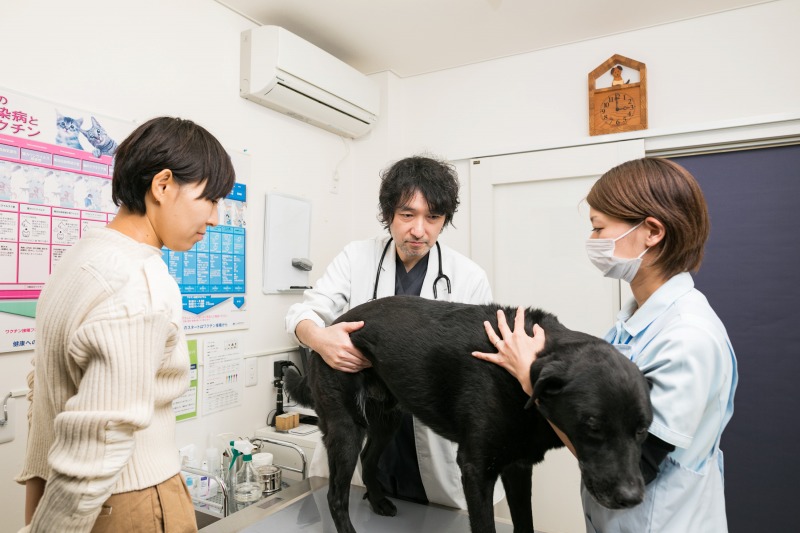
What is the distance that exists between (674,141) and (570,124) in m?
0.59

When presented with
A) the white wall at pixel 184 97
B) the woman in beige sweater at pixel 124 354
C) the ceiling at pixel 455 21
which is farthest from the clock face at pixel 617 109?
the woman in beige sweater at pixel 124 354

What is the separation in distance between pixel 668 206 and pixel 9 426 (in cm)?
218

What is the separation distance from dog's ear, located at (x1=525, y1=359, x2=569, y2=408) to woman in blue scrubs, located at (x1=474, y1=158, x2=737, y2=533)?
5 centimetres

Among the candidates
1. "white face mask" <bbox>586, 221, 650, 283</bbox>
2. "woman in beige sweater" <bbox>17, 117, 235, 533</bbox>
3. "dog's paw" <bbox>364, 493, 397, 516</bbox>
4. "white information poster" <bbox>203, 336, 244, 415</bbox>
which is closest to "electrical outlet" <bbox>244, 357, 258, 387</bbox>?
"white information poster" <bbox>203, 336, 244, 415</bbox>

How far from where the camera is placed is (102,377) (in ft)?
2.42

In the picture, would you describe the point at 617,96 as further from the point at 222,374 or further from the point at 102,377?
the point at 102,377

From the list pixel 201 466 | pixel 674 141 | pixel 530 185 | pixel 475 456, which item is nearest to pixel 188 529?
pixel 475 456

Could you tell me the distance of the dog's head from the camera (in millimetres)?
875

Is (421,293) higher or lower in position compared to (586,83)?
lower

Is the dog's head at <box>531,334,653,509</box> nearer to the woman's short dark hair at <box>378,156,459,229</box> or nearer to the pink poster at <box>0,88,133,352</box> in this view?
the woman's short dark hair at <box>378,156,459,229</box>

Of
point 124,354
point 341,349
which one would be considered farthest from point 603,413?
point 124,354

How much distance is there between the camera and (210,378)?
2471 mm

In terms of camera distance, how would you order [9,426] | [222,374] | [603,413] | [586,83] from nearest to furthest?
[603,413], [9,426], [222,374], [586,83]

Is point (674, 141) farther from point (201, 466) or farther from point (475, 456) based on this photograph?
point (201, 466)
